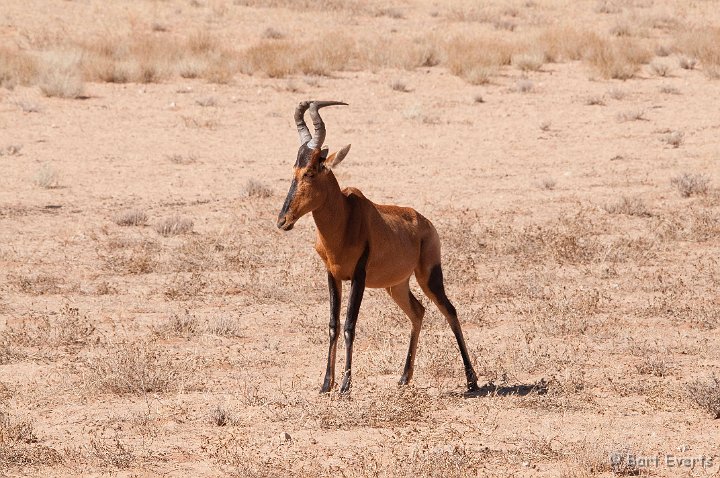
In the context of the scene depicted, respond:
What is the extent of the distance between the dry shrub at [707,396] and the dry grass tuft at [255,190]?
30.3 ft

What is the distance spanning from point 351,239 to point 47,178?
10068 millimetres

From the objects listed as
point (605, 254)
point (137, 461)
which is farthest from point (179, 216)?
point (137, 461)

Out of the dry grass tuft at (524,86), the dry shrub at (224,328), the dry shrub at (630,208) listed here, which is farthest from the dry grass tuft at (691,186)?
the dry grass tuft at (524,86)

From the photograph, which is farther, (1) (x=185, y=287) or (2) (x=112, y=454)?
(1) (x=185, y=287)

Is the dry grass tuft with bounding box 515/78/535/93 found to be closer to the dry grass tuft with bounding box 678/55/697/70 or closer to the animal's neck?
the dry grass tuft with bounding box 678/55/697/70

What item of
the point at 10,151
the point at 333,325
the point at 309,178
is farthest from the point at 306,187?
the point at 10,151

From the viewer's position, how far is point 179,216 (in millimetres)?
15219

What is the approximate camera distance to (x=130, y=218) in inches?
584

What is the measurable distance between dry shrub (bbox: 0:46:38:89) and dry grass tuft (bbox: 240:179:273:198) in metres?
9.41

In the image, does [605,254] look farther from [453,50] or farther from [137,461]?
[453,50]

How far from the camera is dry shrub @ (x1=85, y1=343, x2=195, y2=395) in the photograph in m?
8.51

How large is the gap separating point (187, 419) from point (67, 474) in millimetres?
1166

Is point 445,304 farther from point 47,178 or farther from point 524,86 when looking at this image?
point 524,86

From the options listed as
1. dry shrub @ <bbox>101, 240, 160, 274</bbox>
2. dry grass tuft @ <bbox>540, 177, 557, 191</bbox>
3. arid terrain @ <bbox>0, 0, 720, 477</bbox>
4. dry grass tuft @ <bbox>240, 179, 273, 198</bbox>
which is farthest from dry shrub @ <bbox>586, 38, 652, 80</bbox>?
dry shrub @ <bbox>101, 240, 160, 274</bbox>
